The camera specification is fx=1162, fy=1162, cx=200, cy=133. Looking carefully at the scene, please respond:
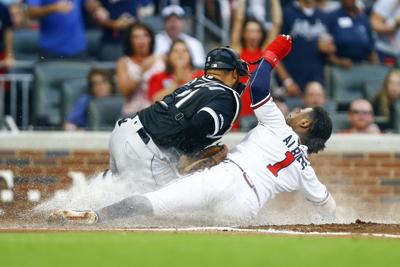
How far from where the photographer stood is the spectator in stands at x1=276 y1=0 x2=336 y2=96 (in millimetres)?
14688

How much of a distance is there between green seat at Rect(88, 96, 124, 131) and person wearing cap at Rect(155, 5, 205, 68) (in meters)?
1.01

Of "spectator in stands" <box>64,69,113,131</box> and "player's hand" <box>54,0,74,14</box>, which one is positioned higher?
"player's hand" <box>54,0,74,14</box>

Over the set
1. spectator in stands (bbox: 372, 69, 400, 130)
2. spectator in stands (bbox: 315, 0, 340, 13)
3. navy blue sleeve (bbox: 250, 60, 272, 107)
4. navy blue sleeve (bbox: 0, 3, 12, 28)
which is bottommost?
spectator in stands (bbox: 372, 69, 400, 130)

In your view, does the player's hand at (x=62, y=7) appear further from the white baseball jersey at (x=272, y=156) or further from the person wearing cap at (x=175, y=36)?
the white baseball jersey at (x=272, y=156)

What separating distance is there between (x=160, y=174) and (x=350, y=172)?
404cm

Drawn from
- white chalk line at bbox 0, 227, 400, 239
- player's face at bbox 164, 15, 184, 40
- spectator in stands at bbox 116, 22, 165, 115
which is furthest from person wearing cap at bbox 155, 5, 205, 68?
white chalk line at bbox 0, 227, 400, 239

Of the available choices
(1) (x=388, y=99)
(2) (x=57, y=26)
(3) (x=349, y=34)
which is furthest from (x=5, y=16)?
(1) (x=388, y=99)

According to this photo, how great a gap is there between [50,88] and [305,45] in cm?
326

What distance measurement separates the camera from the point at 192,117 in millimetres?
9859

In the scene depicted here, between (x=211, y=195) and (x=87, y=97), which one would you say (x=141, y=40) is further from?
(x=211, y=195)

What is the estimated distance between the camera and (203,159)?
33.3 ft

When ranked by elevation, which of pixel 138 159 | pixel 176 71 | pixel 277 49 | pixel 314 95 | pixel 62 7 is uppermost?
pixel 277 49

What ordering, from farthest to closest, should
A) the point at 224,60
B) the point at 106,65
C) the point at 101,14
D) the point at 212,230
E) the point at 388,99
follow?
the point at 101,14
the point at 106,65
the point at 388,99
the point at 224,60
the point at 212,230

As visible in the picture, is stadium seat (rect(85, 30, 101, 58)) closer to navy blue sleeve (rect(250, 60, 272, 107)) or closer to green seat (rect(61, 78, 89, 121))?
green seat (rect(61, 78, 89, 121))
